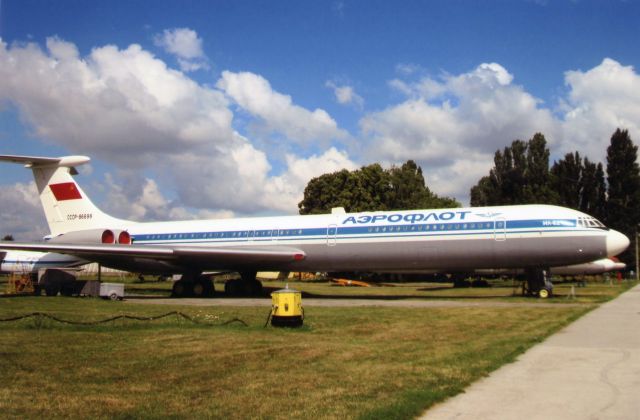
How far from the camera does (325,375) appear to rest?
323 inches

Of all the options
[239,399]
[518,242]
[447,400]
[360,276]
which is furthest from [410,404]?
[360,276]

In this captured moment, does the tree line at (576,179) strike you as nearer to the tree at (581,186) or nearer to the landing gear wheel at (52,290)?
the tree at (581,186)

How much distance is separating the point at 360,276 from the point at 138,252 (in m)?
32.0

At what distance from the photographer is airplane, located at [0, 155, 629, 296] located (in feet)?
77.6

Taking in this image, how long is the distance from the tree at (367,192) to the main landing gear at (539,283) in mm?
41119

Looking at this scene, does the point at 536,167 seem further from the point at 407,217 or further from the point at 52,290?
the point at 52,290

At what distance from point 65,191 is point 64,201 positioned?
58 cm

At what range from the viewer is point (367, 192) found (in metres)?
68.0

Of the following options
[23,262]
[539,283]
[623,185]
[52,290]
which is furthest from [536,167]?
[52,290]

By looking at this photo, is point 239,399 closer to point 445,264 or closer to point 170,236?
point 445,264

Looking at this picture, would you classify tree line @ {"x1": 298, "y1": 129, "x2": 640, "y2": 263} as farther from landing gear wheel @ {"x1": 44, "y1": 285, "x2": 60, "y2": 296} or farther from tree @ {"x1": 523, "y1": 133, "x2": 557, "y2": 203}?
landing gear wheel @ {"x1": 44, "y1": 285, "x2": 60, "y2": 296}

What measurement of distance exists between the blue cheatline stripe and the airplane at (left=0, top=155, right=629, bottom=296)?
0.04 m

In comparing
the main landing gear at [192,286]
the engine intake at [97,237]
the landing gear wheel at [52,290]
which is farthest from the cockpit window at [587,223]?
the landing gear wheel at [52,290]

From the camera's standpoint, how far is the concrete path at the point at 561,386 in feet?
20.4
